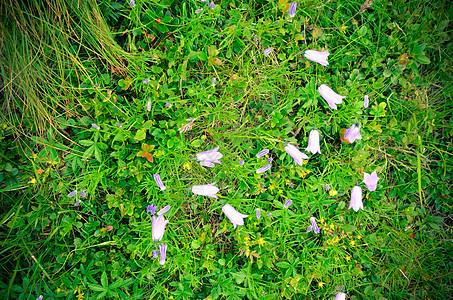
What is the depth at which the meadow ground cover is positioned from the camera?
1996mm

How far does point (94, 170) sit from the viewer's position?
2.07m

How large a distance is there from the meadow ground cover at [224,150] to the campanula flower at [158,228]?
0.07 ft

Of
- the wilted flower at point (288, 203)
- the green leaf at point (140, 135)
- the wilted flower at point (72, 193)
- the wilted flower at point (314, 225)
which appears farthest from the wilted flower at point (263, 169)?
the wilted flower at point (72, 193)

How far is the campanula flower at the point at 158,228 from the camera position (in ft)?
6.08

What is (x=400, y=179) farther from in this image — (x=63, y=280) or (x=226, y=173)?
(x=63, y=280)

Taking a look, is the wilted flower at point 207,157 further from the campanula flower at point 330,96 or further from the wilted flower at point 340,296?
the wilted flower at point 340,296

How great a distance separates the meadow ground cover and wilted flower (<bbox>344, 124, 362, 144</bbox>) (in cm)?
1

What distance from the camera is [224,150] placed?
7.09 ft

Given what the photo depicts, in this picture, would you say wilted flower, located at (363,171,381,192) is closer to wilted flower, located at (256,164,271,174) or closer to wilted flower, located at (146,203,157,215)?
wilted flower, located at (256,164,271,174)

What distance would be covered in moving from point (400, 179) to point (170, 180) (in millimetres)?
1987

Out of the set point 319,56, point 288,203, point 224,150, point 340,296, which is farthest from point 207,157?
point 340,296

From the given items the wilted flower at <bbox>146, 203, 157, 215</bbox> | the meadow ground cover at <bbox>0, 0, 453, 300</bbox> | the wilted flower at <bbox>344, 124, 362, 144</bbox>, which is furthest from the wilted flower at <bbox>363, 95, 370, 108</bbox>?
the wilted flower at <bbox>146, 203, 157, 215</bbox>

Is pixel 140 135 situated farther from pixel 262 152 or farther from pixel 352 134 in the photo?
pixel 352 134

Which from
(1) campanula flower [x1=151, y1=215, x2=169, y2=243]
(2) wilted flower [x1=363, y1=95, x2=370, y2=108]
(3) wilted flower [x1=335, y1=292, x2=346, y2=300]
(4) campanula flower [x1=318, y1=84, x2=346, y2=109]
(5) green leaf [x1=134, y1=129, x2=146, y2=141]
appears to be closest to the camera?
(1) campanula flower [x1=151, y1=215, x2=169, y2=243]
